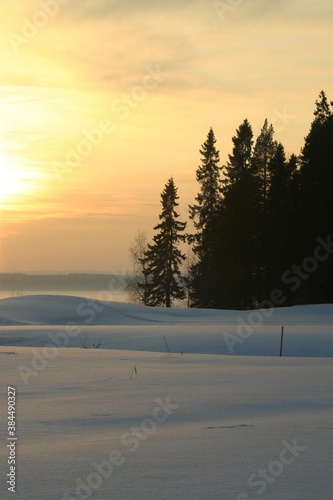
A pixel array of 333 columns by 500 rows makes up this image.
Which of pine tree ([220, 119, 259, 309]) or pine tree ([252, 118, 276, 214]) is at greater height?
pine tree ([252, 118, 276, 214])

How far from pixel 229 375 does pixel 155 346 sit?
8697 millimetres

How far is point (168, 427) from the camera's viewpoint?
4.60 metres

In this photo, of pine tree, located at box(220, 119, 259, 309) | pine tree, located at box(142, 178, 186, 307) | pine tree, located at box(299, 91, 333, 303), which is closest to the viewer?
pine tree, located at box(299, 91, 333, 303)

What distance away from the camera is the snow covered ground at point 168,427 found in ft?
10.9

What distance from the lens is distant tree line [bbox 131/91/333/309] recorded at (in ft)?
125

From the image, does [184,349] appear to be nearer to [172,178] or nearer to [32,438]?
[32,438]

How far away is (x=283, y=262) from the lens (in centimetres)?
3956

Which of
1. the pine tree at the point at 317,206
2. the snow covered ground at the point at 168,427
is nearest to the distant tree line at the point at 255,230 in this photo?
the pine tree at the point at 317,206

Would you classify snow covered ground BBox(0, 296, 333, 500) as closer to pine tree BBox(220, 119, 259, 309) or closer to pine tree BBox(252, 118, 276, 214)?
pine tree BBox(220, 119, 259, 309)

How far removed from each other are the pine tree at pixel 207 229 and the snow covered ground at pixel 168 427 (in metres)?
39.3

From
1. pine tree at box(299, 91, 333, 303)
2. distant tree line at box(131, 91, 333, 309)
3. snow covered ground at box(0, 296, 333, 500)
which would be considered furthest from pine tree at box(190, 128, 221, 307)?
snow covered ground at box(0, 296, 333, 500)

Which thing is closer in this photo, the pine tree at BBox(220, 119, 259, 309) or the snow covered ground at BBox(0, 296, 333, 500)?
the snow covered ground at BBox(0, 296, 333, 500)

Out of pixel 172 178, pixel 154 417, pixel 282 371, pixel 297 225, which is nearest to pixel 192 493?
pixel 154 417

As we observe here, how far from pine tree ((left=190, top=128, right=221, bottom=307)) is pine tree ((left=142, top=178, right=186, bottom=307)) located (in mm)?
1313
